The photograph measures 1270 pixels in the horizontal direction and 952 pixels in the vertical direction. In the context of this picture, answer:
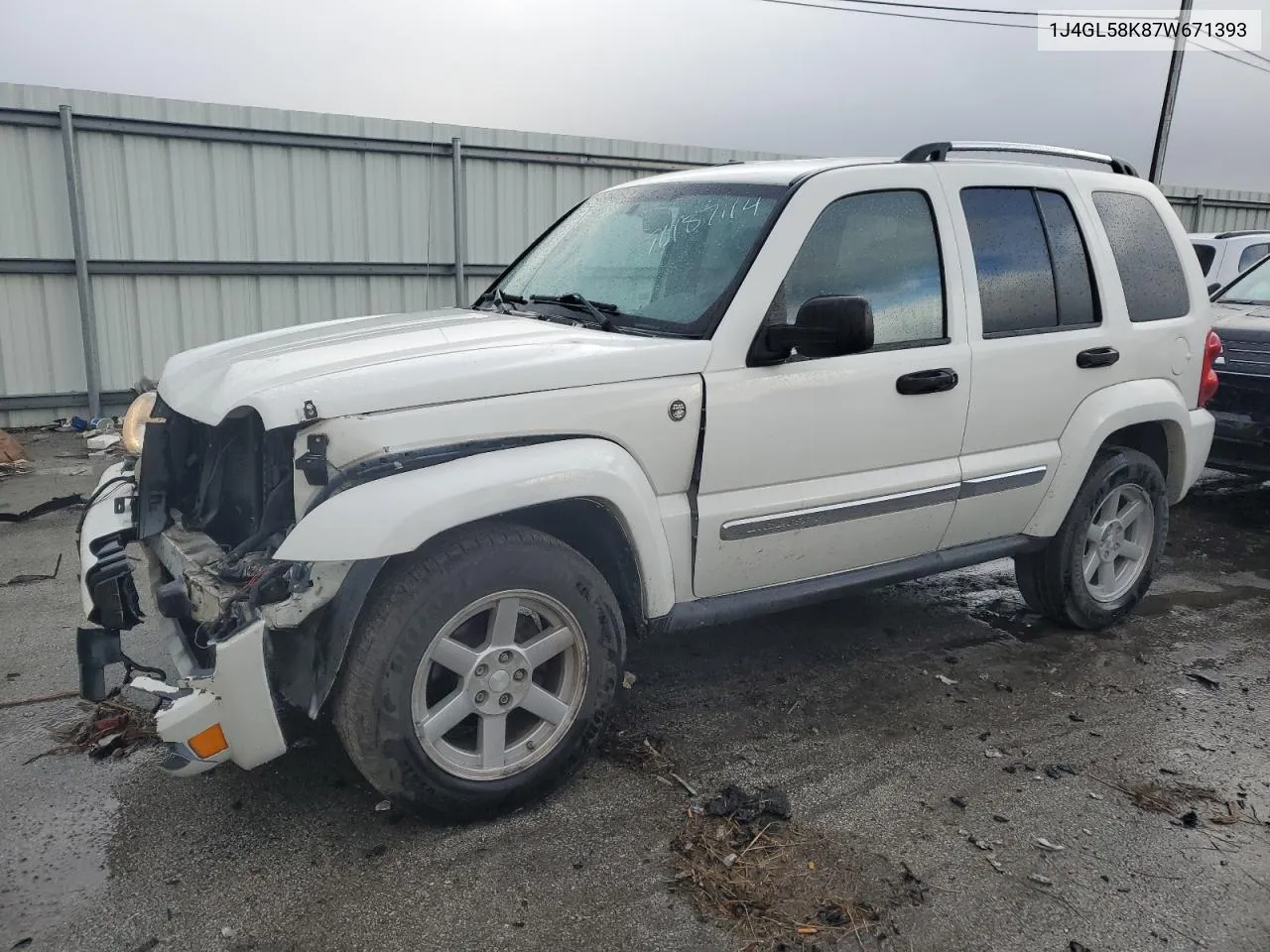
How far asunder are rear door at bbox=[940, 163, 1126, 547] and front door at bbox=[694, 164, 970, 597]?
0.38 feet

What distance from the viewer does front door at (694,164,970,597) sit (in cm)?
329

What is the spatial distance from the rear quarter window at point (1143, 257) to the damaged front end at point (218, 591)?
11.7 ft

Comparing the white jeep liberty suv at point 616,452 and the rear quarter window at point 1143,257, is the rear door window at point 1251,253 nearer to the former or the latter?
the rear quarter window at point 1143,257

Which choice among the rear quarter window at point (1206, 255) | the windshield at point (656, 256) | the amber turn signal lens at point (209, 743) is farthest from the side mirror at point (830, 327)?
the rear quarter window at point (1206, 255)

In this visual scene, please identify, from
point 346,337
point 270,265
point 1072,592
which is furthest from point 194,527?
point 270,265

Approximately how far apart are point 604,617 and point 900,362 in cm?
146

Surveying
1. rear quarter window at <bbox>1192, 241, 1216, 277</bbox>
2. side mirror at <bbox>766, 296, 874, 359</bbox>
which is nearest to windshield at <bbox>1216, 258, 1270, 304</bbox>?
rear quarter window at <bbox>1192, 241, 1216, 277</bbox>

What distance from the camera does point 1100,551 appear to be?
464 cm

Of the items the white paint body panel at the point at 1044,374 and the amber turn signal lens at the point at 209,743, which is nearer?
the amber turn signal lens at the point at 209,743

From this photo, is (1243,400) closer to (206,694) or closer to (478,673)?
(478,673)

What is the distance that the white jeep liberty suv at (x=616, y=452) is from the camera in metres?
2.71

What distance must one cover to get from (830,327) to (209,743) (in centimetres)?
215

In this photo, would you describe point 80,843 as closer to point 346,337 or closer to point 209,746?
point 209,746

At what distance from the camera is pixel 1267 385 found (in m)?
6.66
